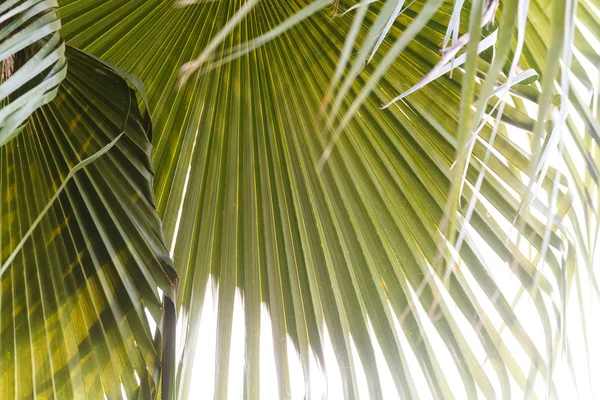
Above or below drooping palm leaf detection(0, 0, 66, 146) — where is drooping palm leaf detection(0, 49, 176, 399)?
below

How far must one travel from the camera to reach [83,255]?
881 mm

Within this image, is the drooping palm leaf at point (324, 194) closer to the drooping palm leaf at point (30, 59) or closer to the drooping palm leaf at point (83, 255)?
the drooping palm leaf at point (83, 255)

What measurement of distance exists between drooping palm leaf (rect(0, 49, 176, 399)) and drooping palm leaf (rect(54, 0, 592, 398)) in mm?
127

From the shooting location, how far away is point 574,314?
88cm

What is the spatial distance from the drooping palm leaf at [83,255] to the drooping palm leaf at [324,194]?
13cm

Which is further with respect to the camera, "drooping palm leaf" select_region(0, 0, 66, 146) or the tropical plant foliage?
the tropical plant foliage

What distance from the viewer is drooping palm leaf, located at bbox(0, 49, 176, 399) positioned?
806 millimetres

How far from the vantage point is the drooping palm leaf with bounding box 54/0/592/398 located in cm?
87

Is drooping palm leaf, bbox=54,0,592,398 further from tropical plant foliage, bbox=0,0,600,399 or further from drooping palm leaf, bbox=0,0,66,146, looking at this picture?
drooping palm leaf, bbox=0,0,66,146

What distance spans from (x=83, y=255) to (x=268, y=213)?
337 millimetres

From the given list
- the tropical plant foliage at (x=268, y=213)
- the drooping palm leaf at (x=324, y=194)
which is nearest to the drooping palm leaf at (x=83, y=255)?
the tropical plant foliage at (x=268, y=213)

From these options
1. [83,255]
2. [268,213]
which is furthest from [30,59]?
[268,213]

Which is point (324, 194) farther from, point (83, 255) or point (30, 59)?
point (30, 59)

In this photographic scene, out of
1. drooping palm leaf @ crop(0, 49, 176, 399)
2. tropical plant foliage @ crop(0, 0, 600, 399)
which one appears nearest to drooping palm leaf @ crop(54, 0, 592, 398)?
tropical plant foliage @ crop(0, 0, 600, 399)
